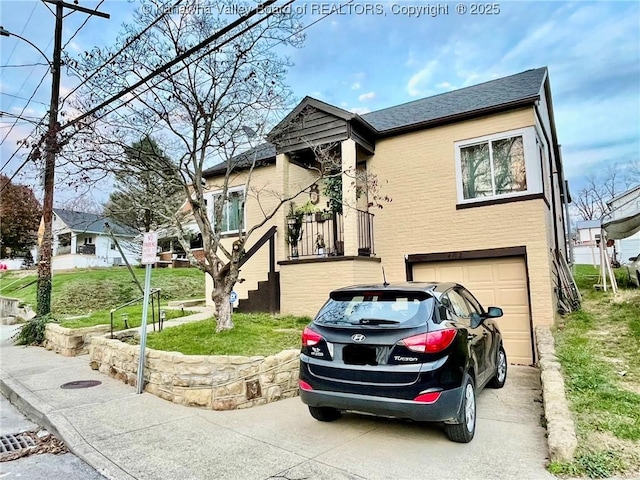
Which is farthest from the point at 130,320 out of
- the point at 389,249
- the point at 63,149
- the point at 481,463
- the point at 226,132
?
the point at 481,463

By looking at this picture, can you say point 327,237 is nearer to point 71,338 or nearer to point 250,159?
point 250,159

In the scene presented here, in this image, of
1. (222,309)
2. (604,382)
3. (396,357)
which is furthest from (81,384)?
(604,382)

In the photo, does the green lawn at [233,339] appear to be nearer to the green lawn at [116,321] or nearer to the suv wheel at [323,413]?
the suv wheel at [323,413]

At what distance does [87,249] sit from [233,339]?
29157 mm

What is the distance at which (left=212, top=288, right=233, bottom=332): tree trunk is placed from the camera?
24.5ft

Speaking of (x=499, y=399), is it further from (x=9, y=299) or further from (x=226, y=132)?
(x=9, y=299)

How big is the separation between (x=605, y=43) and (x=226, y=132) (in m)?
10.3

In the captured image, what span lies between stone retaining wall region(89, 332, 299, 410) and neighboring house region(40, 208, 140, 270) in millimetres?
22665

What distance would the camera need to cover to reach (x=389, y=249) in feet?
33.1

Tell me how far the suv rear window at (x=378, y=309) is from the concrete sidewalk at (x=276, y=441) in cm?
121

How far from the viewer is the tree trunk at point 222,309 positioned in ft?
24.5

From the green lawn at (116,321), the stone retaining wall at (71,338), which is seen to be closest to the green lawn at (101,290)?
the green lawn at (116,321)

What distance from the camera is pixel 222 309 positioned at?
750 centimetres

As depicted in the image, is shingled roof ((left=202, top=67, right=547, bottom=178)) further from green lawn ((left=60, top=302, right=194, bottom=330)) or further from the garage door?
green lawn ((left=60, top=302, right=194, bottom=330))
